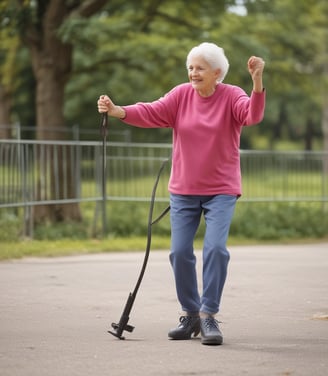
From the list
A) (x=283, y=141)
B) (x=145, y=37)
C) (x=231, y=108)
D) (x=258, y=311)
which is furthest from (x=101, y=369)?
(x=283, y=141)

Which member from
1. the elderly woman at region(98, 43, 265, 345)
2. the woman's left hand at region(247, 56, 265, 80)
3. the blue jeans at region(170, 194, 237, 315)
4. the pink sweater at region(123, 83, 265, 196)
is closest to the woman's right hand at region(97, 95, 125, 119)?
the elderly woman at region(98, 43, 265, 345)

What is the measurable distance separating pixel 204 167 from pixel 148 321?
136cm

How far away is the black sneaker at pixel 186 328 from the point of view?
643 centimetres

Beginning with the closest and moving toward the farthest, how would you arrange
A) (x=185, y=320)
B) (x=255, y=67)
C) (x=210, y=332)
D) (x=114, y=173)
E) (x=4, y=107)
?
(x=255, y=67)
(x=210, y=332)
(x=185, y=320)
(x=114, y=173)
(x=4, y=107)

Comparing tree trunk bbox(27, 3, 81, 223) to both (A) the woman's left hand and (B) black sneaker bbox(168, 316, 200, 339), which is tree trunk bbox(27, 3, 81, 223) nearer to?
(B) black sneaker bbox(168, 316, 200, 339)

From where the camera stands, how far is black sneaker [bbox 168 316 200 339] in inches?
253

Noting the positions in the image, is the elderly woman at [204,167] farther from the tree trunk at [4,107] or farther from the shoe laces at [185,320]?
the tree trunk at [4,107]

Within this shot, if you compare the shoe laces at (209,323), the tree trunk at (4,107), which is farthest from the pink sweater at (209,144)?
the tree trunk at (4,107)

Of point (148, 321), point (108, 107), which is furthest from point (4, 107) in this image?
point (108, 107)

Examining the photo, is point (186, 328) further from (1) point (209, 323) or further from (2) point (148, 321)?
(2) point (148, 321)

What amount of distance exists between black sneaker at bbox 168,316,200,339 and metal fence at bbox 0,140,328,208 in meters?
6.65

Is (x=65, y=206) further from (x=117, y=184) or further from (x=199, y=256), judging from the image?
(x=199, y=256)

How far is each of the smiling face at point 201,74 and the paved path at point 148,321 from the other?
5.02 ft

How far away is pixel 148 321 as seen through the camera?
725 cm
